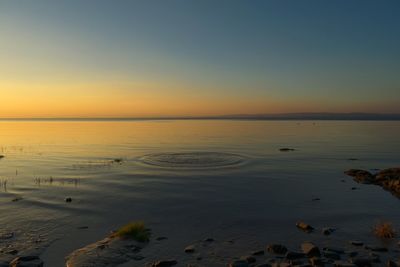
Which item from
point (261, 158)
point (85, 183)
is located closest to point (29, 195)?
point (85, 183)

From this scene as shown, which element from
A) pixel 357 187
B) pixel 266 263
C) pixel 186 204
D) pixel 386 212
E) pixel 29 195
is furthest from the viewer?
pixel 357 187

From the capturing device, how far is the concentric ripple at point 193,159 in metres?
43.3

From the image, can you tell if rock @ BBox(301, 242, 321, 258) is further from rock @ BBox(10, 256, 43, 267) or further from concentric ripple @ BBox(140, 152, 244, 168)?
concentric ripple @ BBox(140, 152, 244, 168)

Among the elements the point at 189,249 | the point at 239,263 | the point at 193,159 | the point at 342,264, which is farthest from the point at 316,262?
the point at 193,159

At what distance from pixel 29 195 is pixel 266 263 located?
2045 centimetres

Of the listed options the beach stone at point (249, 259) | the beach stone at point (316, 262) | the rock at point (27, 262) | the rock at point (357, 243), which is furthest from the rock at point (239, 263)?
the rock at point (27, 262)

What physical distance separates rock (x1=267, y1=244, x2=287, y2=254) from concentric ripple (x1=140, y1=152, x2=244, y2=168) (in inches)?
1051

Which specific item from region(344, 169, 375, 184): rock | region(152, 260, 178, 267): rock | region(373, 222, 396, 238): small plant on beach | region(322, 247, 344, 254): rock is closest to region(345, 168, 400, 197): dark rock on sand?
region(344, 169, 375, 184): rock

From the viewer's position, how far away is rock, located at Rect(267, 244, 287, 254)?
14.7 m

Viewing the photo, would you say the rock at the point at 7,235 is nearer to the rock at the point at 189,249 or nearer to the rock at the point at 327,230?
the rock at the point at 189,249

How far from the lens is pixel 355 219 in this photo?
65.7 feet

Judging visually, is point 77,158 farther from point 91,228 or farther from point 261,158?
point 91,228

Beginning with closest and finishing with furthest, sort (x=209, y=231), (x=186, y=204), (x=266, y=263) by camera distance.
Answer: (x=266, y=263)
(x=209, y=231)
(x=186, y=204)

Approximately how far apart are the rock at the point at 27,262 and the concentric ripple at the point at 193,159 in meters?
28.2
